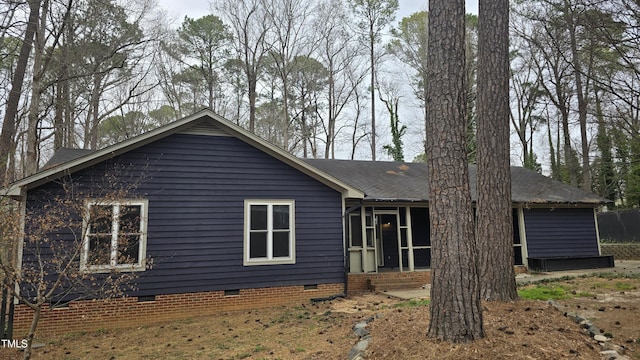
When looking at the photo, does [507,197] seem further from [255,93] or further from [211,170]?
[255,93]

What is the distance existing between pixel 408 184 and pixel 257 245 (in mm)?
6370

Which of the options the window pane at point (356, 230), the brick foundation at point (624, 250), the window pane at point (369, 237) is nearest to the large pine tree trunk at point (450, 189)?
the window pane at point (356, 230)

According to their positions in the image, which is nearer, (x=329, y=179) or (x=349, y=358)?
(x=349, y=358)

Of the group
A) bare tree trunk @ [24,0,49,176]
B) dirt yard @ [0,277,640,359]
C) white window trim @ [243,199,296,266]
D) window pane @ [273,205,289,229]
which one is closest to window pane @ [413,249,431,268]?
dirt yard @ [0,277,640,359]

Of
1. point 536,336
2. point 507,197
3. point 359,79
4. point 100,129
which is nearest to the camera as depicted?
point 536,336

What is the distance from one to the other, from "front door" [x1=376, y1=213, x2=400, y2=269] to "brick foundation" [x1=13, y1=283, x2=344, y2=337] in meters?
4.53

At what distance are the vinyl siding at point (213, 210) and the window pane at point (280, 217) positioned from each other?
0.26 meters

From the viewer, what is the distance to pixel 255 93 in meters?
21.7

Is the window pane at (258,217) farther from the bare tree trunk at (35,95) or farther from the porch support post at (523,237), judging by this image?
the porch support post at (523,237)

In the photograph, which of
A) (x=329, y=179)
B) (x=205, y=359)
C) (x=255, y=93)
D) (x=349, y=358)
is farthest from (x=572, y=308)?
(x=255, y=93)

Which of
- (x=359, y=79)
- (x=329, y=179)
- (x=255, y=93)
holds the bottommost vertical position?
(x=329, y=179)

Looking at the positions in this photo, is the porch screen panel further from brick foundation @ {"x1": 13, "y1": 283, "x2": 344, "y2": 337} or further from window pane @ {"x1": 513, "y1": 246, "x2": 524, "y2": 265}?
brick foundation @ {"x1": 13, "y1": 283, "x2": 344, "y2": 337}

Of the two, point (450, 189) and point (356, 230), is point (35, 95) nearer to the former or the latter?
point (356, 230)

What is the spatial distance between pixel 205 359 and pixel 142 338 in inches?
85.0
